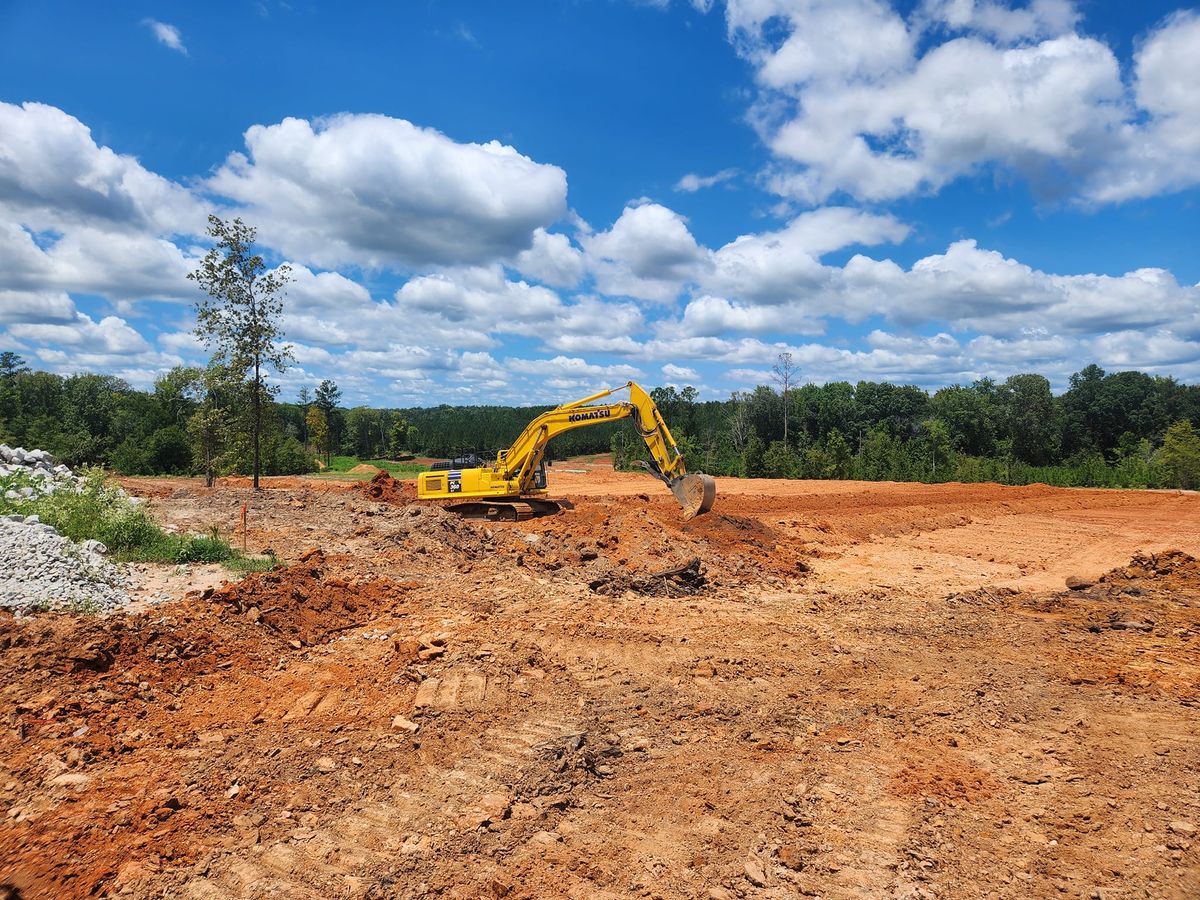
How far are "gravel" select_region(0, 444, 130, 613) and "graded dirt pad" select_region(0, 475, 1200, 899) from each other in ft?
1.98

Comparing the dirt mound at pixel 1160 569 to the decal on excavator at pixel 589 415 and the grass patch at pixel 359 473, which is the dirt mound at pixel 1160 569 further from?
the grass patch at pixel 359 473

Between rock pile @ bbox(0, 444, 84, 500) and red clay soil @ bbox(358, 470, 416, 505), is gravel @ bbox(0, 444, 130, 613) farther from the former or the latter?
red clay soil @ bbox(358, 470, 416, 505)

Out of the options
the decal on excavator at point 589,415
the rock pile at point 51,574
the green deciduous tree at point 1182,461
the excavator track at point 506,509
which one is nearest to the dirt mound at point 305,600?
the rock pile at point 51,574

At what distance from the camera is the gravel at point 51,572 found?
7.66 meters

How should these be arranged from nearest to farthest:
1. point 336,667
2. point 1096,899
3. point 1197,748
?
point 1096,899 → point 1197,748 → point 336,667

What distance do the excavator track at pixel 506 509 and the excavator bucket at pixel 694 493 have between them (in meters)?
4.37

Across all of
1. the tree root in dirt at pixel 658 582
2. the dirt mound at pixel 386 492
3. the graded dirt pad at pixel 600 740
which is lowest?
the graded dirt pad at pixel 600 740

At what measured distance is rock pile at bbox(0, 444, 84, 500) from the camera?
1209 centimetres

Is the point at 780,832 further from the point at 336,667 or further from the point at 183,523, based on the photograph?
the point at 183,523

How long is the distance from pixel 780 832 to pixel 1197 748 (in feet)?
12.9

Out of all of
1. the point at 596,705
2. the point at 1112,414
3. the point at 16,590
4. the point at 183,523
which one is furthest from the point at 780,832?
the point at 1112,414

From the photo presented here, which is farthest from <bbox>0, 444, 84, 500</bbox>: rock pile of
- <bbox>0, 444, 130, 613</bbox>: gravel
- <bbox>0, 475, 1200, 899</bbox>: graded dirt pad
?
<bbox>0, 475, 1200, 899</bbox>: graded dirt pad

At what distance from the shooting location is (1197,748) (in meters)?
5.49

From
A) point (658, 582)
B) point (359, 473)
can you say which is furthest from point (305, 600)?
point (359, 473)
